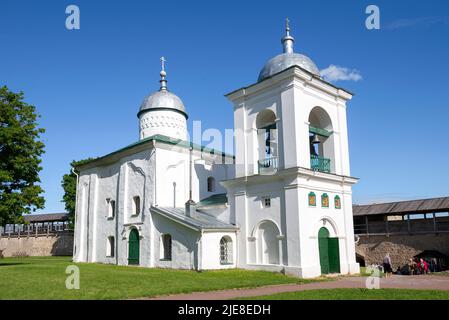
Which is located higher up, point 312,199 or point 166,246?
point 312,199

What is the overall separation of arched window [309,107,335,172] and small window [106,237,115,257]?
1343 cm

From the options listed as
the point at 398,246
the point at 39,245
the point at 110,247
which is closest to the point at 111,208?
the point at 110,247

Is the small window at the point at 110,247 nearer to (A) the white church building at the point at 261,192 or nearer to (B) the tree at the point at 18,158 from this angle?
(A) the white church building at the point at 261,192

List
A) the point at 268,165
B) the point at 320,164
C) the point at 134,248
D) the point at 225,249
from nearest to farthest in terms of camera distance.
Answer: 1. the point at 268,165
2. the point at 320,164
3. the point at 225,249
4. the point at 134,248

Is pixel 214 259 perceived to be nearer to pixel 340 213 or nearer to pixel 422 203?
pixel 340 213

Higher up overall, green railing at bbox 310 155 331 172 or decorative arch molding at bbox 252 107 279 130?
decorative arch molding at bbox 252 107 279 130

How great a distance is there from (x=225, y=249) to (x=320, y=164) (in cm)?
587

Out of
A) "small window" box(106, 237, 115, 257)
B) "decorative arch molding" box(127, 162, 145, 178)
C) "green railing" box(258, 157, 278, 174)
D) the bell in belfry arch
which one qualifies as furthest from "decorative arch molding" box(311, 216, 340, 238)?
"small window" box(106, 237, 115, 257)

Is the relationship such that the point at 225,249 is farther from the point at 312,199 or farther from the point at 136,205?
the point at 136,205

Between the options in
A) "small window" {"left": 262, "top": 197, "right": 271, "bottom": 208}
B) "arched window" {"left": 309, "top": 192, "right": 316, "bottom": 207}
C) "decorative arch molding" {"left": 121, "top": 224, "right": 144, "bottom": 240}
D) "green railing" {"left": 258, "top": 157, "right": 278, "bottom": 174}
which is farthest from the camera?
"decorative arch molding" {"left": 121, "top": 224, "right": 144, "bottom": 240}

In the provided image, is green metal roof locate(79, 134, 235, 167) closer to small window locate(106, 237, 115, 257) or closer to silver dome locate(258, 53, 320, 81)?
small window locate(106, 237, 115, 257)

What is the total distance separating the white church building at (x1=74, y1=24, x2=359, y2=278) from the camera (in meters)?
16.4

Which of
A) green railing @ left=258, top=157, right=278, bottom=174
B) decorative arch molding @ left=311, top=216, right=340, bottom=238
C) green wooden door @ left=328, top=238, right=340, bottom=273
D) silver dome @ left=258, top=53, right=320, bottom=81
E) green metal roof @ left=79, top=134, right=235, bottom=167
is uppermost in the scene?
silver dome @ left=258, top=53, right=320, bottom=81

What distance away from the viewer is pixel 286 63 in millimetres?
18672
